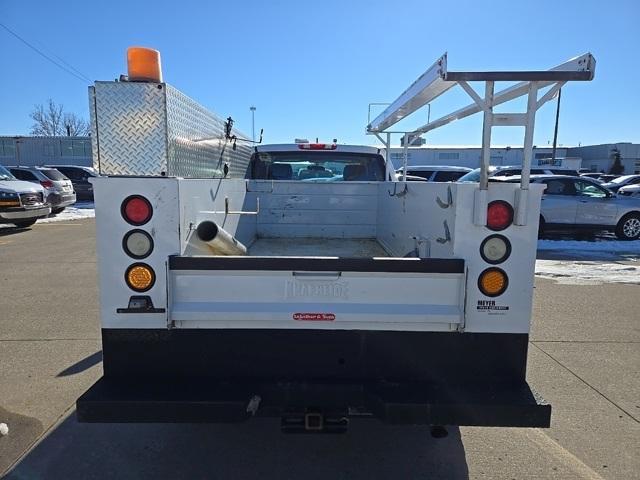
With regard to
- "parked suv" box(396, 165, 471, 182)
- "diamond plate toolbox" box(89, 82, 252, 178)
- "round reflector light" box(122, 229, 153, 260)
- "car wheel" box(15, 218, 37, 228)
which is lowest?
"car wheel" box(15, 218, 37, 228)

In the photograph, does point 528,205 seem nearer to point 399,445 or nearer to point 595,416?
point 399,445

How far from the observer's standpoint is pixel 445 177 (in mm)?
18844

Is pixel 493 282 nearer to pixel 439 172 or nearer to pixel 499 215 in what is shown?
pixel 499 215

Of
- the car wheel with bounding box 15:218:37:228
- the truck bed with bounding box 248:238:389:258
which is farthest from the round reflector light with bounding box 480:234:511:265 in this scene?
the car wheel with bounding box 15:218:37:228

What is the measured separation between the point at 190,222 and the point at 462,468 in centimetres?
217

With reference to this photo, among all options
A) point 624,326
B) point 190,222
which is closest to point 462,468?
point 190,222

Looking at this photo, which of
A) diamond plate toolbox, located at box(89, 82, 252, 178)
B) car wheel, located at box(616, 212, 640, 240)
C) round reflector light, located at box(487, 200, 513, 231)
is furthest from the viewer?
car wheel, located at box(616, 212, 640, 240)

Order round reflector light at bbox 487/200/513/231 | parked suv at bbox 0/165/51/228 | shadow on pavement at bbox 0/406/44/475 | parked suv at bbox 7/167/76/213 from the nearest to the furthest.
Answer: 1. round reflector light at bbox 487/200/513/231
2. shadow on pavement at bbox 0/406/44/475
3. parked suv at bbox 0/165/51/228
4. parked suv at bbox 7/167/76/213

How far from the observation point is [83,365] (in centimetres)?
404

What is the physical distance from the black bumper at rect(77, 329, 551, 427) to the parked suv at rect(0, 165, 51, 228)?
39.8ft

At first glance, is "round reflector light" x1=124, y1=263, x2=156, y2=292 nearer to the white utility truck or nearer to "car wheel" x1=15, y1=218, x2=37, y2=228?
the white utility truck

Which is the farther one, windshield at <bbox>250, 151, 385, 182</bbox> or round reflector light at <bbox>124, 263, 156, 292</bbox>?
windshield at <bbox>250, 151, 385, 182</bbox>

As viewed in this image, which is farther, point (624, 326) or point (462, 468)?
point (624, 326)

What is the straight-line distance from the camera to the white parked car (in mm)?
12562
